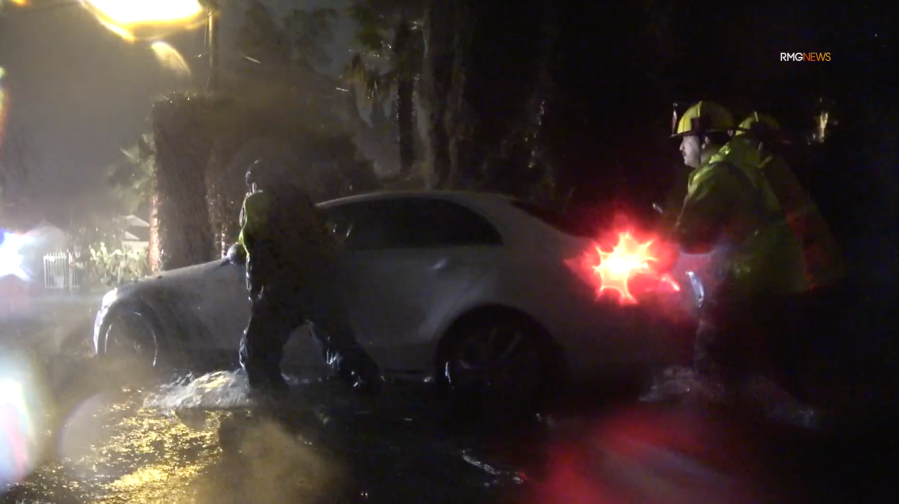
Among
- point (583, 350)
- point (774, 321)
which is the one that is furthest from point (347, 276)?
point (774, 321)

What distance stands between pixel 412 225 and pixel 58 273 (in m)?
17.4

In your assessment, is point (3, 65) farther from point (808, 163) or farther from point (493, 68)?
point (808, 163)

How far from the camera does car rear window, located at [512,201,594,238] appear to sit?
20.5 ft

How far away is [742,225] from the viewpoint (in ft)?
16.0

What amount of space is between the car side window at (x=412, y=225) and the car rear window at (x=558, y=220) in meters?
0.34

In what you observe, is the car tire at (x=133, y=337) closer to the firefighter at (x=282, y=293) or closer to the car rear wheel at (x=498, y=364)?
the firefighter at (x=282, y=293)

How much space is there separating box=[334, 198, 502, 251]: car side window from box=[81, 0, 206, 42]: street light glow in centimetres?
687

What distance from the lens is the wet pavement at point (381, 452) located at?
4559mm

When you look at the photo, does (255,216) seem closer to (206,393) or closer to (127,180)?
(206,393)

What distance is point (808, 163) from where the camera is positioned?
840cm

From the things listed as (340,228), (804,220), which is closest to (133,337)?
(340,228)

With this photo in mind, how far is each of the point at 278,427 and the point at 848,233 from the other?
5456mm

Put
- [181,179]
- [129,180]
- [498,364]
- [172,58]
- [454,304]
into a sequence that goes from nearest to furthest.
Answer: [498,364] → [454,304] → [181,179] → [172,58] → [129,180]

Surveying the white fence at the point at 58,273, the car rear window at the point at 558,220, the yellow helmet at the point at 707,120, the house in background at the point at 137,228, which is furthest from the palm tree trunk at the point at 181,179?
the house in background at the point at 137,228
